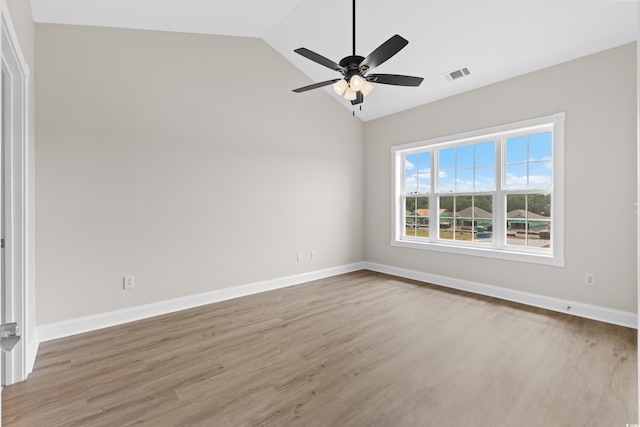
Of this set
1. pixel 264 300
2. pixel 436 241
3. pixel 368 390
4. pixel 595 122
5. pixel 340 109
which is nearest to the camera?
pixel 368 390

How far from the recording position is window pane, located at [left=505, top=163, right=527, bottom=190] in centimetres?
391

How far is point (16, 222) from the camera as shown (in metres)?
2.18

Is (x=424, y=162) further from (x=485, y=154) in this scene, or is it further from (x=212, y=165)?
(x=212, y=165)

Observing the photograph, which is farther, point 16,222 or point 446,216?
point 446,216

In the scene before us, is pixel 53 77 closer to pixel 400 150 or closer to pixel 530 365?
pixel 400 150

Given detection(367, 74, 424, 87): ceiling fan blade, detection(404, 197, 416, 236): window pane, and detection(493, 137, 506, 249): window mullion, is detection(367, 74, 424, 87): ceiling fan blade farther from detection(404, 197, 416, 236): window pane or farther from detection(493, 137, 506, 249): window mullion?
detection(404, 197, 416, 236): window pane

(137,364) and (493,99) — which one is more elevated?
(493,99)

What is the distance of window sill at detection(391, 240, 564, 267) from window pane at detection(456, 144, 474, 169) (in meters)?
1.18

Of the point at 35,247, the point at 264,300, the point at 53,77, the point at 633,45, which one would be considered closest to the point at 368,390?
the point at 264,300

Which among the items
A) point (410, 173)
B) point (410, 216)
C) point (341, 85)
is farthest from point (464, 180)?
point (341, 85)

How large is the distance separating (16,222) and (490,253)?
4759 mm

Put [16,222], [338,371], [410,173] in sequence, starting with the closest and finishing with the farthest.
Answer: [16,222] < [338,371] < [410,173]

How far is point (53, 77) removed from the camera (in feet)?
9.36

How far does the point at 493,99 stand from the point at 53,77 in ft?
15.7
